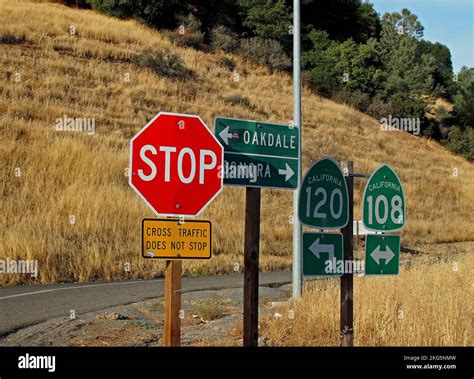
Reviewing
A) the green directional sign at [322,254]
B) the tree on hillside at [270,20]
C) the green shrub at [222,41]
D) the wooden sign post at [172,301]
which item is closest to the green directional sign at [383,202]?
the green directional sign at [322,254]

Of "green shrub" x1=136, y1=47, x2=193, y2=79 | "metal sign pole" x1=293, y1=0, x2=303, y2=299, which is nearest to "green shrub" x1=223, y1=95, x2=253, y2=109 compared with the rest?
"green shrub" x1=136, y1=47, x2=193, y2=79

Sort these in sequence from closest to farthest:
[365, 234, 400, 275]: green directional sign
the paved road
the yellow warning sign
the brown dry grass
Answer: the yellow warning sign < [365, 234, 400, 275]: green directional sign < the brown dry grass < the paved road

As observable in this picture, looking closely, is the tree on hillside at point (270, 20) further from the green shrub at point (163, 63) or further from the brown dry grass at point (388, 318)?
the brown dry grass at point (388, 318)

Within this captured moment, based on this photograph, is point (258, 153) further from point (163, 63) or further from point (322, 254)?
point (163, 63)

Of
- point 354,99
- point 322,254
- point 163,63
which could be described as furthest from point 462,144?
point 322,254

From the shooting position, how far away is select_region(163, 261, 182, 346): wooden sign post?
19.7 feet

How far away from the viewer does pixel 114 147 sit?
2866 centimetres

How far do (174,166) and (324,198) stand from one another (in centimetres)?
173

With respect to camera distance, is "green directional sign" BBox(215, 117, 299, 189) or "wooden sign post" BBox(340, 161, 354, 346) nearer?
"green directional sign" BBox(215, 117, 299, 189)

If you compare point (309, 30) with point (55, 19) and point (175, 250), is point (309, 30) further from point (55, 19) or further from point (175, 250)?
point (175, 250)

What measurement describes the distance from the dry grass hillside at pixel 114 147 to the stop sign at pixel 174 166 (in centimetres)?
1069

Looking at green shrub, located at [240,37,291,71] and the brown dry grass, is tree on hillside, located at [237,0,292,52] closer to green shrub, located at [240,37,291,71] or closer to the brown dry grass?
green shrub, located at [240,37,291,71]

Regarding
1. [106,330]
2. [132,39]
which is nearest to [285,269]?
[106,330]

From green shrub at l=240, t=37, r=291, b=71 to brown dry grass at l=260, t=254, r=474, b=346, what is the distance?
131 ft
